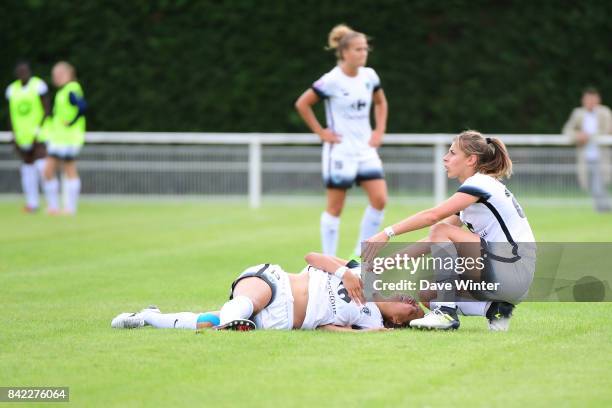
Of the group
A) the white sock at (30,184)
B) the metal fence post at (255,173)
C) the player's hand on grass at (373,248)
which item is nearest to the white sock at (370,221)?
the player's hand on grass at (373,248)

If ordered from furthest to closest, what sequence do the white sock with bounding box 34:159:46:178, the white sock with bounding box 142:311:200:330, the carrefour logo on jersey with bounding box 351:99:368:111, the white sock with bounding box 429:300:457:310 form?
1. the white sock with bounding box 34:159:46:178
2. the carrefour logo on jersey with bounding box 351:99:368:111
3. the white sock with bounding box 142:311:200:330
4. the white sock with bounding box 429:300:457:310

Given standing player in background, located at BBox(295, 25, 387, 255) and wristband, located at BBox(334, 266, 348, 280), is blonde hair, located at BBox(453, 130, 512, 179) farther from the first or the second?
standing player in background, located at BBox(295, 25, 387, 255)

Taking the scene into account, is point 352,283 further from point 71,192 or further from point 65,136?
point 65,136

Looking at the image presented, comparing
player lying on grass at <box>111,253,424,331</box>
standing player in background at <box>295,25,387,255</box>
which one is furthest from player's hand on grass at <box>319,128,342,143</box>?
player lying on grass at <box>111,253,424,331</box>

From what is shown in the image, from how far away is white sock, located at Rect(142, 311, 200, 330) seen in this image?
324 inches

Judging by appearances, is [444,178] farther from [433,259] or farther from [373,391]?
[373,391]

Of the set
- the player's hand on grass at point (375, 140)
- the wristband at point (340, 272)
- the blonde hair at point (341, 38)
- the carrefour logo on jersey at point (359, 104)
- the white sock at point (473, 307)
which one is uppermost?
the blonde hair at point (341, 38)

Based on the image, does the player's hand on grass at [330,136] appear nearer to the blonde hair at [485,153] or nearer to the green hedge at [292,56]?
the blonde hair at [485,153]

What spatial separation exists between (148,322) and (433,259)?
191 cm

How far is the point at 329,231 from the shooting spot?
13.0m

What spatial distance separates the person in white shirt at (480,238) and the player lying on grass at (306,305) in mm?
246

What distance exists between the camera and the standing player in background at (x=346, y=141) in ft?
42.7

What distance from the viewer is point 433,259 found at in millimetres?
8047

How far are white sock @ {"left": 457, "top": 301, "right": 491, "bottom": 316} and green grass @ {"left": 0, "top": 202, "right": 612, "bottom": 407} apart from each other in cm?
13
